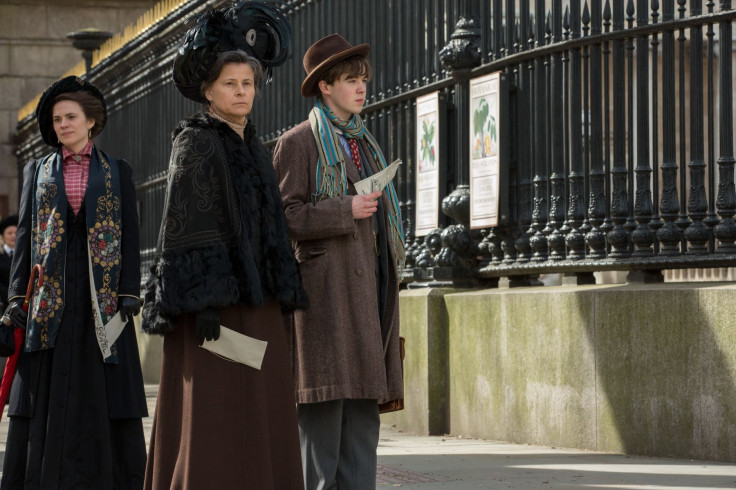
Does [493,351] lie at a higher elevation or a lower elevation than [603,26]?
lower

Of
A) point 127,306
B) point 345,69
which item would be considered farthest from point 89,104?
point 345,69

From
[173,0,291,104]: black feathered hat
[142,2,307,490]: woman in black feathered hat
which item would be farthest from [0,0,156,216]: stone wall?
[142,2,307,490]: woman in black feathered hat

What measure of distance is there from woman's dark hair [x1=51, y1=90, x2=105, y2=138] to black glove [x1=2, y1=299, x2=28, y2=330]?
0.87m

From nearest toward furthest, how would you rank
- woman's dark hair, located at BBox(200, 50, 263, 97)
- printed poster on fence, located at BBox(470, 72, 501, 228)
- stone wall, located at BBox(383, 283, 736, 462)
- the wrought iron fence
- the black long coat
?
woman's dark hair, located at BBox(200, 50, 263, 97)
the black long coat
stone wall, located at BBox(383, 283, 736, 462)
the wrought iron fence
printed poster on fence, located at BBox(470, 72, 501, 228)

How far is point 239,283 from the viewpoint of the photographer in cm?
538

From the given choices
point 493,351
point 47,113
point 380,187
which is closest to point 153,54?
point 493,351

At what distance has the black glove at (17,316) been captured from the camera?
680 centimetres

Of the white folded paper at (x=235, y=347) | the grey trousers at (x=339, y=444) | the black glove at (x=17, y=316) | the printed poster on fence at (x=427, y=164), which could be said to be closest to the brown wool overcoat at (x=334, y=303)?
the grey trousers at (x=339, y=444)

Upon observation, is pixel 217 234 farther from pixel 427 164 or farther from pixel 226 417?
pixel 427 164

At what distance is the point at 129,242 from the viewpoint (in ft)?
22.7

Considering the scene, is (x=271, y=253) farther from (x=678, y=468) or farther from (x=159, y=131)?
(x=159, y=131)

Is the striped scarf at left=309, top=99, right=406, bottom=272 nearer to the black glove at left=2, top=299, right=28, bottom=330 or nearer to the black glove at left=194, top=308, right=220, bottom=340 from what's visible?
the black glove at left=194, top=308, right=220, bottom=340

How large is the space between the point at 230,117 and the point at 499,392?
3646 millimetres

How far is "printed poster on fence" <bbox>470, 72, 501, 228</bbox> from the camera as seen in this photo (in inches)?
362
